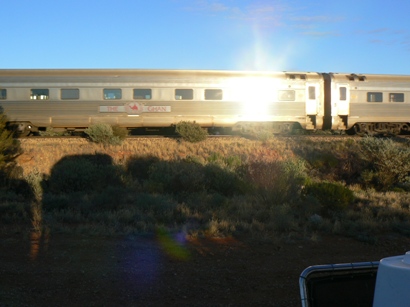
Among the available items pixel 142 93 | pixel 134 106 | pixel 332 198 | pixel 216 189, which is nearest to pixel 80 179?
pixel 216 189

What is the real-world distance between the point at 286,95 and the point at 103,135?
784 centimetres

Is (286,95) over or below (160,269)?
over

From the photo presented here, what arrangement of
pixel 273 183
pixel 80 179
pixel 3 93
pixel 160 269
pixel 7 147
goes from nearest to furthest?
pixel 160 269
pixel 273 183
pixel 80 179
pixel 7 147
pixel 3 93

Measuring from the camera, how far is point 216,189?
1512cm

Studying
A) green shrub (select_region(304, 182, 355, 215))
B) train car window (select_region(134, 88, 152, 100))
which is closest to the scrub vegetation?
green shrub (select_region(304, 182, 355, 215))

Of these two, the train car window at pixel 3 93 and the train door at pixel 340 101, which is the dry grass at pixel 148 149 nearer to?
the train car window at pixel 3 93

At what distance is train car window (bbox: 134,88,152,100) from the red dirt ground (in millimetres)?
14247

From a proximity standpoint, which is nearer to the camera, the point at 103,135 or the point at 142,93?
the point at 103,135

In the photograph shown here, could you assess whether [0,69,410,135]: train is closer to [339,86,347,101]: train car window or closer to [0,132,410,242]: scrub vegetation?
[339,86,347,101]: train car window

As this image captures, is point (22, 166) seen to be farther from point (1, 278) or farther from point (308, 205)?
point (1, 278)

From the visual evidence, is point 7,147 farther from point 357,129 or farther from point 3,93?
point 357,129

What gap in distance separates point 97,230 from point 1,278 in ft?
8.97

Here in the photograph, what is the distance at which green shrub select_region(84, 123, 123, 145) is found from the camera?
→ 20844mm

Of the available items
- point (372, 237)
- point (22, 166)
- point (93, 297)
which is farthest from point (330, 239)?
point (22, 166)
